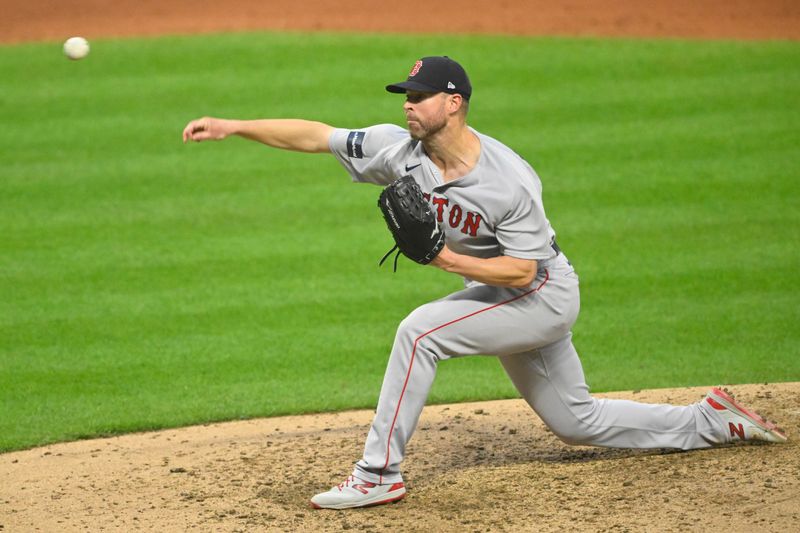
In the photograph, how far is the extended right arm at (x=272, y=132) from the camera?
5031 millimetres

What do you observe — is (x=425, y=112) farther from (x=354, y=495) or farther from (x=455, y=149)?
(x=354, y=495)

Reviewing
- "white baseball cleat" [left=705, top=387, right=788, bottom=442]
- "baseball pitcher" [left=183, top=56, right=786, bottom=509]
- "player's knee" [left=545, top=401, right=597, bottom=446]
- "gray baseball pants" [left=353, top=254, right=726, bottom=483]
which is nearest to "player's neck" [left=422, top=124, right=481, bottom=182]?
"baseball pitcher" [left=183, top=56, right=786, bottom=509]

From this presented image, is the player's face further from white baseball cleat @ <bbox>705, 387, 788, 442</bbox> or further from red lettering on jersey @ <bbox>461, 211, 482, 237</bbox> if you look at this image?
white baseball cleat @ <bbox>705, 387, 788, 442</bbox>

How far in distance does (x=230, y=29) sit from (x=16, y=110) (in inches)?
131

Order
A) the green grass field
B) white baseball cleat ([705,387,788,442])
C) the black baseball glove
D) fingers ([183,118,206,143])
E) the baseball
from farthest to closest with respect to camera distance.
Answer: the baseball
the green grass field
white baseball cleat ([705,387,788,442])
fingers ([183,118,206,143])
the black baseball glove

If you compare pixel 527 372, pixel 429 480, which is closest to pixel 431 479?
pixel 429 480

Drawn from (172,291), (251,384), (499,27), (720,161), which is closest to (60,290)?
(172,291)

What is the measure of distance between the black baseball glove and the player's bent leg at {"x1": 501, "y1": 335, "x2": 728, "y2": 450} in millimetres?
771

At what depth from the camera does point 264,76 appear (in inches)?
496

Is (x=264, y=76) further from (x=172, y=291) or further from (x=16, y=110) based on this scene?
(x=172, y=291)

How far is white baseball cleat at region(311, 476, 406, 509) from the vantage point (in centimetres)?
475

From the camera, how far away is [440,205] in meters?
4.79

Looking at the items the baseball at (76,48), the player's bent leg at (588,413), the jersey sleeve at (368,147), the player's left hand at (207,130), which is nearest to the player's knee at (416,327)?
the player's bent leg at (588,413)

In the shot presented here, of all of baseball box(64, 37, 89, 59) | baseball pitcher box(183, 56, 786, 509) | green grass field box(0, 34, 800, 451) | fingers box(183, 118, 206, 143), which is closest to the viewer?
baseball pitcher box(183, 56, 786, 509)
